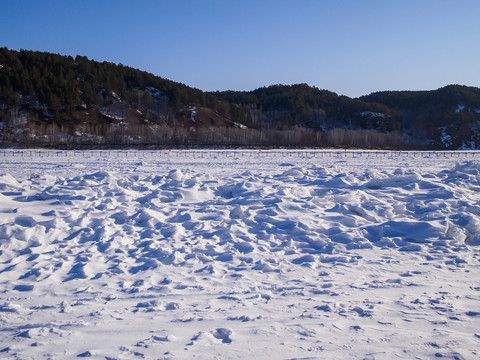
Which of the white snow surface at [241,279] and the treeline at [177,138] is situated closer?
the white snow surface at [241,279]

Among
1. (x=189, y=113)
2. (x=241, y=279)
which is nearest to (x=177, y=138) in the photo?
(x=189, y=113)

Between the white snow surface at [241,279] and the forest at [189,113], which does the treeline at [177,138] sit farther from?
the white snow surface at [241,279]

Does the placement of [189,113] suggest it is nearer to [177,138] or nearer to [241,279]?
[177,138]

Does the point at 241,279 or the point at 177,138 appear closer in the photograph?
the point at 241,279

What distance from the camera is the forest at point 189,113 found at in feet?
305

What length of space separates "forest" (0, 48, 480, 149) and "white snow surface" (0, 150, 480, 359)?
255ft

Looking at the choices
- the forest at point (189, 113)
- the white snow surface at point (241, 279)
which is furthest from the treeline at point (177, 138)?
the white snow surface at point (241, 279)

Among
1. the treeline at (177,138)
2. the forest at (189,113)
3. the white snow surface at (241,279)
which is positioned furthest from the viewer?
the forest at (189,113)

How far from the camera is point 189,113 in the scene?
123875mm

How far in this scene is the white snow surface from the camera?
3.55 metres

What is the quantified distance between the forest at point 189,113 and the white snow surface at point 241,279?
77.7m

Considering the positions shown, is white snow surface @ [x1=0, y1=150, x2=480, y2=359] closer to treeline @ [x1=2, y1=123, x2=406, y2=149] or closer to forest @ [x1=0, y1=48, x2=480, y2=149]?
treeline @ [x1=2, y1=123, x2=406, y2=149]

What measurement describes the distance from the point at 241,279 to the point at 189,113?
122755 mm

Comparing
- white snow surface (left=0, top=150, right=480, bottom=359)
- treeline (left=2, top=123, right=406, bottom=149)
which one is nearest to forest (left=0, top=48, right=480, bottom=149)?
treeline (left=2, top=123, right=406, bottom=149)
